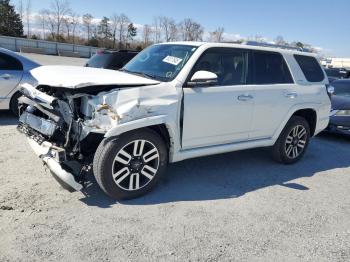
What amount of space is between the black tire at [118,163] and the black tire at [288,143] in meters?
2.37

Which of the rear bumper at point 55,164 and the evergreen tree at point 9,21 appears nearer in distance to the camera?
the rear bumper at point 55,164

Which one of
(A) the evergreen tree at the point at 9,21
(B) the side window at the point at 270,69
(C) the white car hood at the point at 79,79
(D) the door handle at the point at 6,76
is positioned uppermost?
(A) the evergreen tree at the point at 9,21

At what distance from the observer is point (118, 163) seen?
4246 millimetres

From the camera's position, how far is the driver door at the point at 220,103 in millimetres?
4656

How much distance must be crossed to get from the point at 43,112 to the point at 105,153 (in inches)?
39.5

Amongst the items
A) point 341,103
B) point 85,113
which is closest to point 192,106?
point 85,113

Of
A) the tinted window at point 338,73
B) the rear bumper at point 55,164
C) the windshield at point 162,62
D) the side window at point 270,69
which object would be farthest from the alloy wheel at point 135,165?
the tinted window at point 338,73

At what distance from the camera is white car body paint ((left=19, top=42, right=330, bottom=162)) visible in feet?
13.3

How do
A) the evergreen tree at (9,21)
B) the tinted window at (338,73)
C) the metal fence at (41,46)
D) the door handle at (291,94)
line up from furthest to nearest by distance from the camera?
the evergreen tree at (9,21), the metal fence at (41,46), the tinted window at (338,73), the door handle at (291,94)

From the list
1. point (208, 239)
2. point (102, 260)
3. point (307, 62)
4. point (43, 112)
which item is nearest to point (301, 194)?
point (208, 239)


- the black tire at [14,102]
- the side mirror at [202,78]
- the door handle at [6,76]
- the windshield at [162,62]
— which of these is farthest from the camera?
the black tire at [14,102]

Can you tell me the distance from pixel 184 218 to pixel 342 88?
7.68 meters

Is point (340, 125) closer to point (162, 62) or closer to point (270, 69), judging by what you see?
point (270, 69)

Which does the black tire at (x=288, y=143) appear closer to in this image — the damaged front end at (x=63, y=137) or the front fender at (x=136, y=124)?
the front fender at (x=136, y=124)
